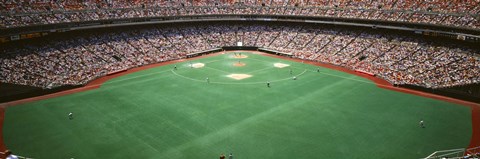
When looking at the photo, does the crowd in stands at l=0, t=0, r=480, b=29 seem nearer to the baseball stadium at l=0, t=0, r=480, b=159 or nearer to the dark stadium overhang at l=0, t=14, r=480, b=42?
the baseball stadium at l=0, t=0, r=480, b=159

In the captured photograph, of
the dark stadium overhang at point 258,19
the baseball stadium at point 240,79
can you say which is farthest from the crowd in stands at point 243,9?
the dark stadium overhang at point 258,19

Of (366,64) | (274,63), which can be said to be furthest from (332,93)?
(274,63)

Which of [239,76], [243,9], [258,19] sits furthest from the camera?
[243,9]

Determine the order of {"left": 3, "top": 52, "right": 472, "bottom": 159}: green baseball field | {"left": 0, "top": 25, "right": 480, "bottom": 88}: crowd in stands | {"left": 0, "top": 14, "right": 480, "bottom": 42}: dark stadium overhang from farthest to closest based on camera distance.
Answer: {"left": 0, "top": 14, "right": 480, "bottom": 42}: dark stadium overhang → {"left": 0, "top": 25, "right": 480, "bottom": 88}: crowd in stands → {"left": 3, "top": 52, "right": 472, "bottom": 159}: green baseball field

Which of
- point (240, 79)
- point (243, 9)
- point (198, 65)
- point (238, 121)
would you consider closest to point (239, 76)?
point (240, 79)

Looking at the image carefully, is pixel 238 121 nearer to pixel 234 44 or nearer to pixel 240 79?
pixel 240 79

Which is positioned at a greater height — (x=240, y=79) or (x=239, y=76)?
(x=239, y=76)

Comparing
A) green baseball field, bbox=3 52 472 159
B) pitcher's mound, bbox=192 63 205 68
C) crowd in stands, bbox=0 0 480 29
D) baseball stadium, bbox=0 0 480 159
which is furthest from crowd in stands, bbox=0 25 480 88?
pitcher's mound, bbox=192 63 205 68
